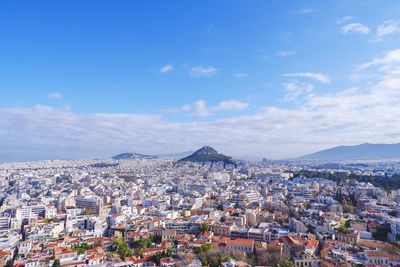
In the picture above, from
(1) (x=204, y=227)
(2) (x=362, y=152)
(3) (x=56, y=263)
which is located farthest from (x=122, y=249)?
(2) (x=362, y=152)

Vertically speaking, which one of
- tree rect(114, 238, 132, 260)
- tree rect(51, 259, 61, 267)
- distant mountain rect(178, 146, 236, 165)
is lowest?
tree rect(114, 238, 132, 260)

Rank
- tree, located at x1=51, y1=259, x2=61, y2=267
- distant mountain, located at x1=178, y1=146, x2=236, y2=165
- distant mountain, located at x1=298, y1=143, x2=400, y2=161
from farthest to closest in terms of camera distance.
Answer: distant mountain, located at x1=298, y1=143, x2=400, y2=161 → distant mountain, located at x1=178, y1=146, x2=236, y2=165 → tree, located at x1=51, y1=259, x2=61, y2=267

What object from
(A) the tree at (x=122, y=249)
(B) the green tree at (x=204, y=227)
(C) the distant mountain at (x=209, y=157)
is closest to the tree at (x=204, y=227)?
(B) the green tree at (x=204, y=227)

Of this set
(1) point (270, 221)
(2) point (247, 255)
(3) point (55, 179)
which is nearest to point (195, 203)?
(1) point (270, 221)

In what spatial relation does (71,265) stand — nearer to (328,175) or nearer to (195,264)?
(195,264)

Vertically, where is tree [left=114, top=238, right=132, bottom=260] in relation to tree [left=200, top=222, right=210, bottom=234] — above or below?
below

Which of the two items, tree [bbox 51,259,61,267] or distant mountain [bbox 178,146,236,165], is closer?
tree [bbox 51,259,61,267]

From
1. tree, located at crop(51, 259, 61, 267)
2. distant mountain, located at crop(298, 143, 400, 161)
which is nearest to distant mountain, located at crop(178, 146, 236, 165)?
tree, located at crop(51, 259, 61, 267)

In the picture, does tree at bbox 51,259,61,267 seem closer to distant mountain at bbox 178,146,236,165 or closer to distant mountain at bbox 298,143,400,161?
distant mountain at bbox 178,146,236,165
